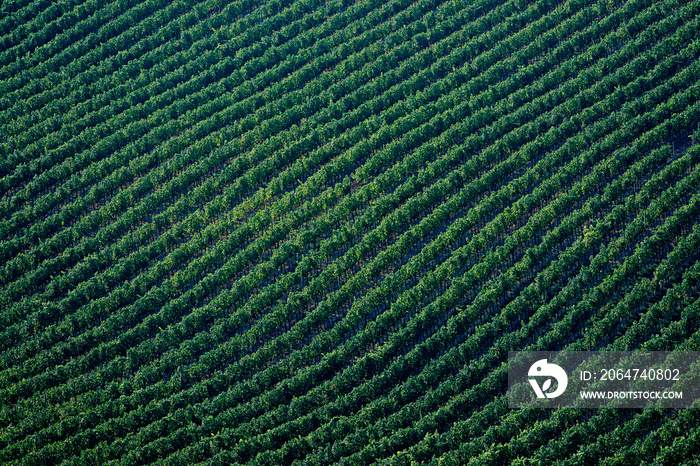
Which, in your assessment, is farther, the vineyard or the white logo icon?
the vineyard

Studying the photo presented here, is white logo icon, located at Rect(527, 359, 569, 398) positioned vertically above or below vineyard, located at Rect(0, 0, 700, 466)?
below

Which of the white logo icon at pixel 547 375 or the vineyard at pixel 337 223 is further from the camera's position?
the vineyard at pixel 337 223

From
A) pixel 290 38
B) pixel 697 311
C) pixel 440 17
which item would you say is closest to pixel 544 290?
pixel 697 311

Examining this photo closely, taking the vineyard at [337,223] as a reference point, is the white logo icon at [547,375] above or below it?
below

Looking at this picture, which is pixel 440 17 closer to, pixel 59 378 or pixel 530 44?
pixel 530 44
